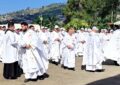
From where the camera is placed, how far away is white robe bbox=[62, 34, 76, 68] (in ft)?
71.3

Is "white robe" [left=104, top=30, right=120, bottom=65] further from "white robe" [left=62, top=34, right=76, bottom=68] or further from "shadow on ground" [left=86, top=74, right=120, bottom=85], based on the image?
"shadow on ground" [left=86, top=74, right=120, bottom=85]

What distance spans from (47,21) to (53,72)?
187ft

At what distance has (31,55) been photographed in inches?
705

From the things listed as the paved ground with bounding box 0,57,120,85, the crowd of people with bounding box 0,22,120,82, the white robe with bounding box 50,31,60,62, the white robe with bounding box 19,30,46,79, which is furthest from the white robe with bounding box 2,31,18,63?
the white robe with bounding box 50,31,60,62

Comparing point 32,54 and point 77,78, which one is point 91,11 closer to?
point 77,78

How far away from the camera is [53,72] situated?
2086 centimetres

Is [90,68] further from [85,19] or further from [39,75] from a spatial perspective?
[85,19]

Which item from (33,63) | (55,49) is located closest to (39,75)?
(33,63)

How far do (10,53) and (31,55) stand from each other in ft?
3.62

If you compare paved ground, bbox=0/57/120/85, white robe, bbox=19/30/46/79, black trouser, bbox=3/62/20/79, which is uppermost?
white robe, bbox=19/30/46/79

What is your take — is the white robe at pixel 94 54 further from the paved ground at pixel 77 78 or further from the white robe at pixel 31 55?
the white robe at pixel 31 55

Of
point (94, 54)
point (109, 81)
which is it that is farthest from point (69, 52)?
point (109, 81)

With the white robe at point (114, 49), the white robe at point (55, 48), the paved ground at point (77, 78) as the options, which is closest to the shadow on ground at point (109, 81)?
the paved ground at point (77, 78)

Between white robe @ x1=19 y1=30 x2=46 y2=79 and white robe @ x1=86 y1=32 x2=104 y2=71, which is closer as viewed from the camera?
white robe @ x1=19 y1=30 x2=46 y2=79
